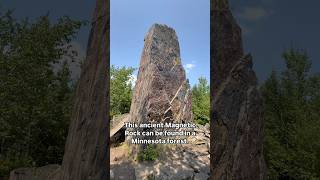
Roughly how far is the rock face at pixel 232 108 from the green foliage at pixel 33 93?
898 centimetres

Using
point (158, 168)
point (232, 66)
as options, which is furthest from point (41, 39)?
point (232, 66)

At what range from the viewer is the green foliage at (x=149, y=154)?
11.7 m

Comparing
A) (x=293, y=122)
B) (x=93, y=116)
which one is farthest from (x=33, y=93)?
(x=293, y=122)

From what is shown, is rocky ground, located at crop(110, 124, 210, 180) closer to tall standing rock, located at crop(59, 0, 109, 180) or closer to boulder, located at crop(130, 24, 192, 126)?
boulder, located at crop(130, 24, 192, 126)

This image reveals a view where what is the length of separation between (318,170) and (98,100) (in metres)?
14.0

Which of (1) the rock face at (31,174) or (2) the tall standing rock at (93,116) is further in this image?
(1) the rock face at (31,174)

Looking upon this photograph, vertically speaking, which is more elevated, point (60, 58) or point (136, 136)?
point (60, 58)

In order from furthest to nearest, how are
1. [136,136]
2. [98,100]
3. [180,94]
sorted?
1. [180,94]
2. [136,136]
3. [98,100]

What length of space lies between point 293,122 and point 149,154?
1261cm

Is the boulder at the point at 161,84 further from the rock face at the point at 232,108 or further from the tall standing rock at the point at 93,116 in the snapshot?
the rock face at the point at 232,108

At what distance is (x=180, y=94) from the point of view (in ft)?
45.9

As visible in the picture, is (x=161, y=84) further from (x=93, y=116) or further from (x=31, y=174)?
(x=31, y=174)

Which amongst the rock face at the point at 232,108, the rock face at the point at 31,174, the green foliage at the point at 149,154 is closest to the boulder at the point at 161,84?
the green foliage at the point at 149,154

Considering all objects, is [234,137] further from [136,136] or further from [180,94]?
[180,94]
